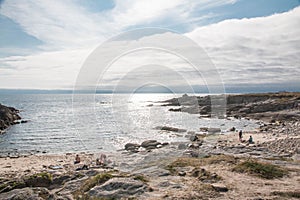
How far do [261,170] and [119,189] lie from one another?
7.96 metres

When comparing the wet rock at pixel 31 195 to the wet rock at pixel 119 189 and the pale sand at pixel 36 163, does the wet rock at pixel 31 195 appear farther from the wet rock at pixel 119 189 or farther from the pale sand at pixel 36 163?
the pale sand at pixel 36 163

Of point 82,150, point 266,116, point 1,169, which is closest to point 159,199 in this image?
point 1,169

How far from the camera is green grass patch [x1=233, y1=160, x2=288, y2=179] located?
14034mm

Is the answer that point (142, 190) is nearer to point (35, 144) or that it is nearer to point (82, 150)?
point (82, 150)

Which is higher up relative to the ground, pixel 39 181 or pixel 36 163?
pixel 39 181

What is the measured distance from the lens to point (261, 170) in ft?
47.4

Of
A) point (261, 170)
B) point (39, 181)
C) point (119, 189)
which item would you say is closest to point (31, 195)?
point (119, 189)

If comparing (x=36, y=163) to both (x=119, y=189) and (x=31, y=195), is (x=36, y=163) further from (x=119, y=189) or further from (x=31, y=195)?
(x=119, y=189)

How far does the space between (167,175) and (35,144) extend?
36.0 metres

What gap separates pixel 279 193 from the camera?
11.4 meters

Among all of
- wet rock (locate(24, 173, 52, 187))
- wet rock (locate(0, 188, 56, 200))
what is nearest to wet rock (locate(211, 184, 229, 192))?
wet rock (locate(0, 188, 56, 200))

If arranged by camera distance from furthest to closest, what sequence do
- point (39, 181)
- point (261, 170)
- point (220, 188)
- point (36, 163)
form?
point (36, 163)
point (39, 181)
point (261, 170)
point (220, 188)

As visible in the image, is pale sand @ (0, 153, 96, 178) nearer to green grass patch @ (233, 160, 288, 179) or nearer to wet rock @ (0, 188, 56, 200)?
wet rock @ (0, 188, 56, 200)

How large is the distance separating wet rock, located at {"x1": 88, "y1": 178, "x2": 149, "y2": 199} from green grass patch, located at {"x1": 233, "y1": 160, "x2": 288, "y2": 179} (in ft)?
20.0
